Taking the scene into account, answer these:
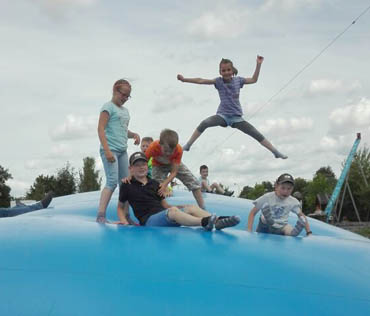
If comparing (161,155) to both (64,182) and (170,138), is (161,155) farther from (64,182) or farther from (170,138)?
(64,182)

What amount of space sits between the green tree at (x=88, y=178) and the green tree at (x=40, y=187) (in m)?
2.77

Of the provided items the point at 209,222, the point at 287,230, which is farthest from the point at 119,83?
the point at 287,230

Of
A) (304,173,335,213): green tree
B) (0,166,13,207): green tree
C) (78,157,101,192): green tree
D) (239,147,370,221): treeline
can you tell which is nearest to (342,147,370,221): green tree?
(239,147,370,221): treeline

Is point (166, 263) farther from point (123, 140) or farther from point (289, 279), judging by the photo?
point (123, 140)

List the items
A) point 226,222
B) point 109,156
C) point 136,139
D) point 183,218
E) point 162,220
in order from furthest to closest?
1. point 136,139
2. point 109,156
3. point 162,220
4. point 183,218
5. point 226,222

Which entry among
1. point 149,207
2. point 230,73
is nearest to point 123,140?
point 149,207

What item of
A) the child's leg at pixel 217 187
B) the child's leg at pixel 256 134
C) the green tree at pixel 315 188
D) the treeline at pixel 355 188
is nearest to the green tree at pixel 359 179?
the treeline at pixel 355 188

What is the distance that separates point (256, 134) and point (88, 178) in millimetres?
45067

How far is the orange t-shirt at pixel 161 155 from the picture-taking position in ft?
19.7

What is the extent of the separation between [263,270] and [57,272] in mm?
1493

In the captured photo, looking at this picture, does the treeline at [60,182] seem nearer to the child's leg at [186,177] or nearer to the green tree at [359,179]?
the green tree at [359,179]

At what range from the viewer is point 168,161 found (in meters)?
6.11

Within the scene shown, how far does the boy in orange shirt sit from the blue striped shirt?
0.99 metres

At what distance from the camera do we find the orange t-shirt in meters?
6.00
